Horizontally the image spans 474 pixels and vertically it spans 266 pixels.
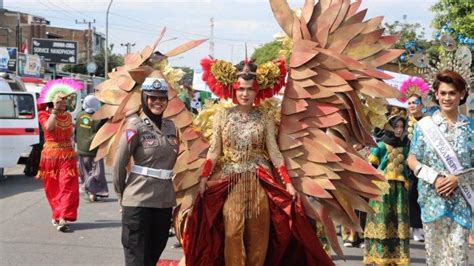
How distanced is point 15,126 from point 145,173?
8348 millimetres

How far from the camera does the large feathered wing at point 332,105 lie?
471 cm

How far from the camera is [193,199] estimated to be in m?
4.88

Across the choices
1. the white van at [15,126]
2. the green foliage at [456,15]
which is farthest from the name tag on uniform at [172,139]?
the green foliage at [456,15]

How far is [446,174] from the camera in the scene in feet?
14.8

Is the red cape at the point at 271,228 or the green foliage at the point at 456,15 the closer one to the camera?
the red cape at the point at 271,228

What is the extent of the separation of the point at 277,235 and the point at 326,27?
157cm

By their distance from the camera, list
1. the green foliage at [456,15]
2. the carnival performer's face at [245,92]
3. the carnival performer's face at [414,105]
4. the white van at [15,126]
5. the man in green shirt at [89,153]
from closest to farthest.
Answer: the carnival performer's face at [245,92] < the carnival performer's face at [414,105] < the man in green shirt at [89,153] < the white van at [15,126] < the green foliage at [456,15]

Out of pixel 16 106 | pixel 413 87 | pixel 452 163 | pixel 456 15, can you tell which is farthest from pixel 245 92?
pixel 456 15

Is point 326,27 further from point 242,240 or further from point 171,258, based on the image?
point 171,258

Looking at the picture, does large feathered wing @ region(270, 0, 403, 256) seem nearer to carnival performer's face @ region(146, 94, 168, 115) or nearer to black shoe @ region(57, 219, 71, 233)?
carnival performer's face @ region(146, 94, 168, 115)

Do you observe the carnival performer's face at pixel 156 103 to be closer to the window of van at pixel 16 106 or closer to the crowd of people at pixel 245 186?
the crowd of people at pixel 245 186

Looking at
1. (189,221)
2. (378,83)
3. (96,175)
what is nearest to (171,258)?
(189,221)

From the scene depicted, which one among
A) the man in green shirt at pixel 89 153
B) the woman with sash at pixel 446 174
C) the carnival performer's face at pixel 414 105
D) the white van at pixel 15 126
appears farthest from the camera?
the white van at pixel 15 126

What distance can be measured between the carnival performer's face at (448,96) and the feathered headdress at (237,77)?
3.64ft
